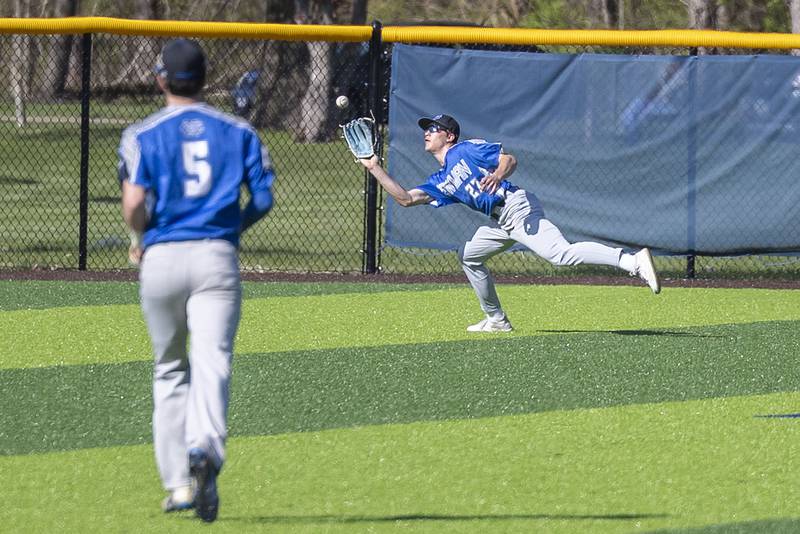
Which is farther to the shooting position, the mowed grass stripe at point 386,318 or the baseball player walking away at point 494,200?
the mowed grass stripe at point 386,318

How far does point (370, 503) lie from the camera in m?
6.11

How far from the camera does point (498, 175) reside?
1009 cm

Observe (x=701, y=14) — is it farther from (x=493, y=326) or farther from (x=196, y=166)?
(x=196, y=166)

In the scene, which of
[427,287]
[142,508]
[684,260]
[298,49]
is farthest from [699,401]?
[298,49]

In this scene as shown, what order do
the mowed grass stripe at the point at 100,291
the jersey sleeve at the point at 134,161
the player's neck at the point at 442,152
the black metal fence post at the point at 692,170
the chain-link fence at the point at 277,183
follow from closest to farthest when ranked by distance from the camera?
the jersey sleeve at the point at 134,161, the player's neck at the point at 442,152, the mowed grass stripe at the point at 100,291, the black metal fence post at the point at 692,170, the chain-link fence at the point at 277,183

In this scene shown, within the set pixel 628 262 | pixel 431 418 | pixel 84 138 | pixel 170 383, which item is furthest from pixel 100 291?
pixel 170 383

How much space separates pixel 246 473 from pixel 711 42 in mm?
8409

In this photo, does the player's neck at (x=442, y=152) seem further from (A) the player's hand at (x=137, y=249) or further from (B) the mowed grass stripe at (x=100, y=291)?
(A) the player's hand at (x=137, y=249)

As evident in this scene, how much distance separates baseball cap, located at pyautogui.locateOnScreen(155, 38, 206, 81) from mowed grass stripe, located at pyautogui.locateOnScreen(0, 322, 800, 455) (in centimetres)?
239

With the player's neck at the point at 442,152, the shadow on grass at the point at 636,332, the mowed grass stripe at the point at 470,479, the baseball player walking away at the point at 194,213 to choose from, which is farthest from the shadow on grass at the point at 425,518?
the shadow on grass at the point at 636,332

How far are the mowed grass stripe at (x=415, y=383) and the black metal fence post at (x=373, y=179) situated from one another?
3.75 metres

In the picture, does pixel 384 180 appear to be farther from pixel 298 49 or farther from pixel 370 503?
pixel 298 49

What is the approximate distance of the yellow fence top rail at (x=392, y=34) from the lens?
1360 cm

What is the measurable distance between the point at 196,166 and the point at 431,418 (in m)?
2.86
